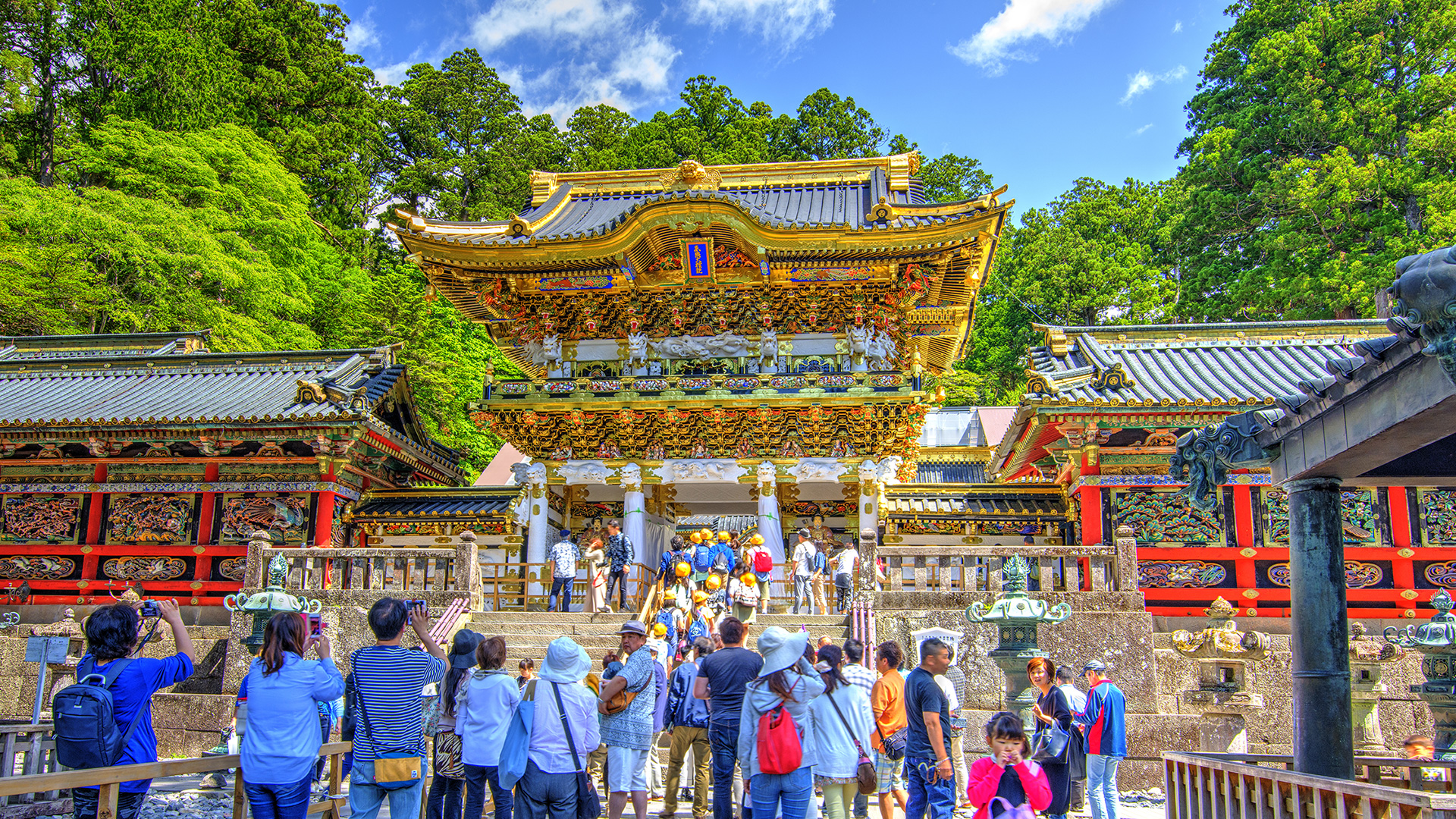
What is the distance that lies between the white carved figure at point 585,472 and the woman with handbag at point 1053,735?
37.3ft

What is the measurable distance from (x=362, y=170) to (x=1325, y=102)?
31.1 meters

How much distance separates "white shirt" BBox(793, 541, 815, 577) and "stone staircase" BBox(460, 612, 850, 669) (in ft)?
3.67

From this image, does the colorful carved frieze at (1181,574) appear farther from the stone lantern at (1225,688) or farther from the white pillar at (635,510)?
the white pillar at (635,510)

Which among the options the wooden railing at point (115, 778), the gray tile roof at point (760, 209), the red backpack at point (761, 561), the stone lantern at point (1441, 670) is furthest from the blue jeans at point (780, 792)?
the gray tile roof at point (760, 209)

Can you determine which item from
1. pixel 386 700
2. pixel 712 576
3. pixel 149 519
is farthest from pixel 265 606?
pixel 149 519

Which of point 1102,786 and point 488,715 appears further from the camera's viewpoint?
point 1102,786

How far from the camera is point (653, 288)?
61.6 ft

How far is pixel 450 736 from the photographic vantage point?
21.0 ft

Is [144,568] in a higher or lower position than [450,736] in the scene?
higher

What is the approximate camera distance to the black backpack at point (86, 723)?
213 inches

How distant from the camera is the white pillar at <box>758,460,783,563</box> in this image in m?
17.7

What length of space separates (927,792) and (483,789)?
2.93 metres

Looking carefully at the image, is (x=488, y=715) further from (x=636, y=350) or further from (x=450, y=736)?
(x=636, y=350)

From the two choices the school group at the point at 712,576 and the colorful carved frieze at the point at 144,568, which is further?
the colorful carved frieze at the point at 144,568
